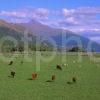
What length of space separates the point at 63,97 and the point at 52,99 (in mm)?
962

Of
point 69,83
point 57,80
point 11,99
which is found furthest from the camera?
point 57,80

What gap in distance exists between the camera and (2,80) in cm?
2748

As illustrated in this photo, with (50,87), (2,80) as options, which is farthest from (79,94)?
(2,80)

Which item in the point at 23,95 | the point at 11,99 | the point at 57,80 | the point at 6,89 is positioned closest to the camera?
the point at 11,99

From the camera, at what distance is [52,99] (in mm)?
19234

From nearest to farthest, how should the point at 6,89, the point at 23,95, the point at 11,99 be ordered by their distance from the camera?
the point at 11,99
the point at 23,95
the point at 6,89

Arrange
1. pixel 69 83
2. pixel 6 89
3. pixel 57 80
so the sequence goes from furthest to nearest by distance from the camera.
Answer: pixel 57 80
pixel 69 83
pixel 6 89

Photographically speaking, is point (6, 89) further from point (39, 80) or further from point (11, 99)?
point (39, 80)

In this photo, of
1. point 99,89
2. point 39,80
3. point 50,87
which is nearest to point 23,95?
point 50,87

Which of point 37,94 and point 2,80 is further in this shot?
point 2,80

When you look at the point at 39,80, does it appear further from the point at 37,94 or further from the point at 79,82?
the point at 37,94

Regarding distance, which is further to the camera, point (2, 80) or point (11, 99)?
point (2, 80)

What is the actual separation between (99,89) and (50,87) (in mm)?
3145

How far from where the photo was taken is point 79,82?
1068 inches
